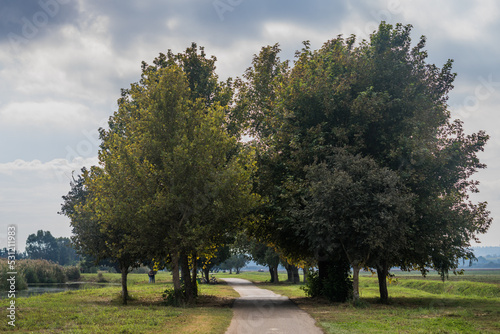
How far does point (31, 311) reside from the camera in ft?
60.8

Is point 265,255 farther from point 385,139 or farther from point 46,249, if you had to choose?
point 46,249

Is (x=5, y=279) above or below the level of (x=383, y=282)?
above

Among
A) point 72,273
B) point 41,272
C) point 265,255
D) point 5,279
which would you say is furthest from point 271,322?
point 72,273

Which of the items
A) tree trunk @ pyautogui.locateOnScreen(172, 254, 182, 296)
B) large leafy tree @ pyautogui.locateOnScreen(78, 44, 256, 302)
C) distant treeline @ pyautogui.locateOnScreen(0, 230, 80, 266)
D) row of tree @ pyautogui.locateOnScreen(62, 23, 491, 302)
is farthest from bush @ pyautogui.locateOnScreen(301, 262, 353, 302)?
distant treeline @ pyautogui.locateOnScreen(0, 230, 80, 266)

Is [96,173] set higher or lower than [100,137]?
lower

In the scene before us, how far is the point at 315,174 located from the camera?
2395cm

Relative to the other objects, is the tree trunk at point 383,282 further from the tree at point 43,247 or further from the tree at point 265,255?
the tree at point 43,247

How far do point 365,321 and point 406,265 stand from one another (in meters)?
12.4

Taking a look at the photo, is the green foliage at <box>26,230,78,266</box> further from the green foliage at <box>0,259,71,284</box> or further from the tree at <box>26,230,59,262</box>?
the green foliage at <box>0,259,71,284</box>

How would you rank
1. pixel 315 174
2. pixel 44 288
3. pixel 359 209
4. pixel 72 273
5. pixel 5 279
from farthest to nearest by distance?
pixel 72 273
pixel 44 288
pixel 5 279
pixel 315 174
pixel 359 209

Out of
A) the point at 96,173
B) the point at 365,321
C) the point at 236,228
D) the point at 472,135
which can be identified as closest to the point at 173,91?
the point at 96,173

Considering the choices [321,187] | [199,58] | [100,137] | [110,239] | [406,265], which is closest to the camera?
[321,187]

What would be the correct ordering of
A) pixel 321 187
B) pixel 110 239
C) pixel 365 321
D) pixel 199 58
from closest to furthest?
pixel 365 321 < pixel 321 187 < pixel 110 239 < pixel 199 58

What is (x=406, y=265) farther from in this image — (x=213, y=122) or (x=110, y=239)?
(x=110, y=239)
